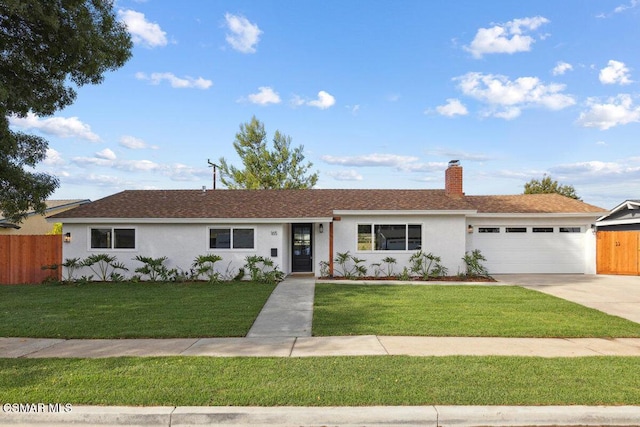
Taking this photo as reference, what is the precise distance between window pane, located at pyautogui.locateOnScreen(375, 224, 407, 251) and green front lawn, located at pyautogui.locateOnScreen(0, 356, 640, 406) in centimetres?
1015

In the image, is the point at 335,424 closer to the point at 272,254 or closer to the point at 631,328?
the point at 631,328

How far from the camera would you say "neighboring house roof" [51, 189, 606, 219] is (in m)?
15.2

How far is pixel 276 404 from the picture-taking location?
4227mm

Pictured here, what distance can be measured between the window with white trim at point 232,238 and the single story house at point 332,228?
0.04 meters

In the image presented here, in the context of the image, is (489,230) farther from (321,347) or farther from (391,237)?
(321,347)

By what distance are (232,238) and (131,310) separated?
19.9 ft

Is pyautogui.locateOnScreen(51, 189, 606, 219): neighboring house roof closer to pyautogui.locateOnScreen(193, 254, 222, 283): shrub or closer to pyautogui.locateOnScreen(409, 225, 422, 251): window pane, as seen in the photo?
pyautogui.locateOnScreen(409, 225, 422, 251): window pane

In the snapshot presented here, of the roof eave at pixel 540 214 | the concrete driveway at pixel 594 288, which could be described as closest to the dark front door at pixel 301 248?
the roof eave at pixel 540 214

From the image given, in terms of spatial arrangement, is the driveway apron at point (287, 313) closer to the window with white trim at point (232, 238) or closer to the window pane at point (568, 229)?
the window with white trim at point (232, 238)

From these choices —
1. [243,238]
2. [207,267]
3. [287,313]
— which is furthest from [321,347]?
[243,238]

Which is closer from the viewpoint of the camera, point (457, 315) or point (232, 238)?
point (457, 315)

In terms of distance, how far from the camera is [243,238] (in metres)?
15.2

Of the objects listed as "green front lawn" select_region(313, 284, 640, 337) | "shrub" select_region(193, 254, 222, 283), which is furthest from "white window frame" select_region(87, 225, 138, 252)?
"green front lawn" select_region(313, 284, 640, 337)

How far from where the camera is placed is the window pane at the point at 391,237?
52.1 feet
